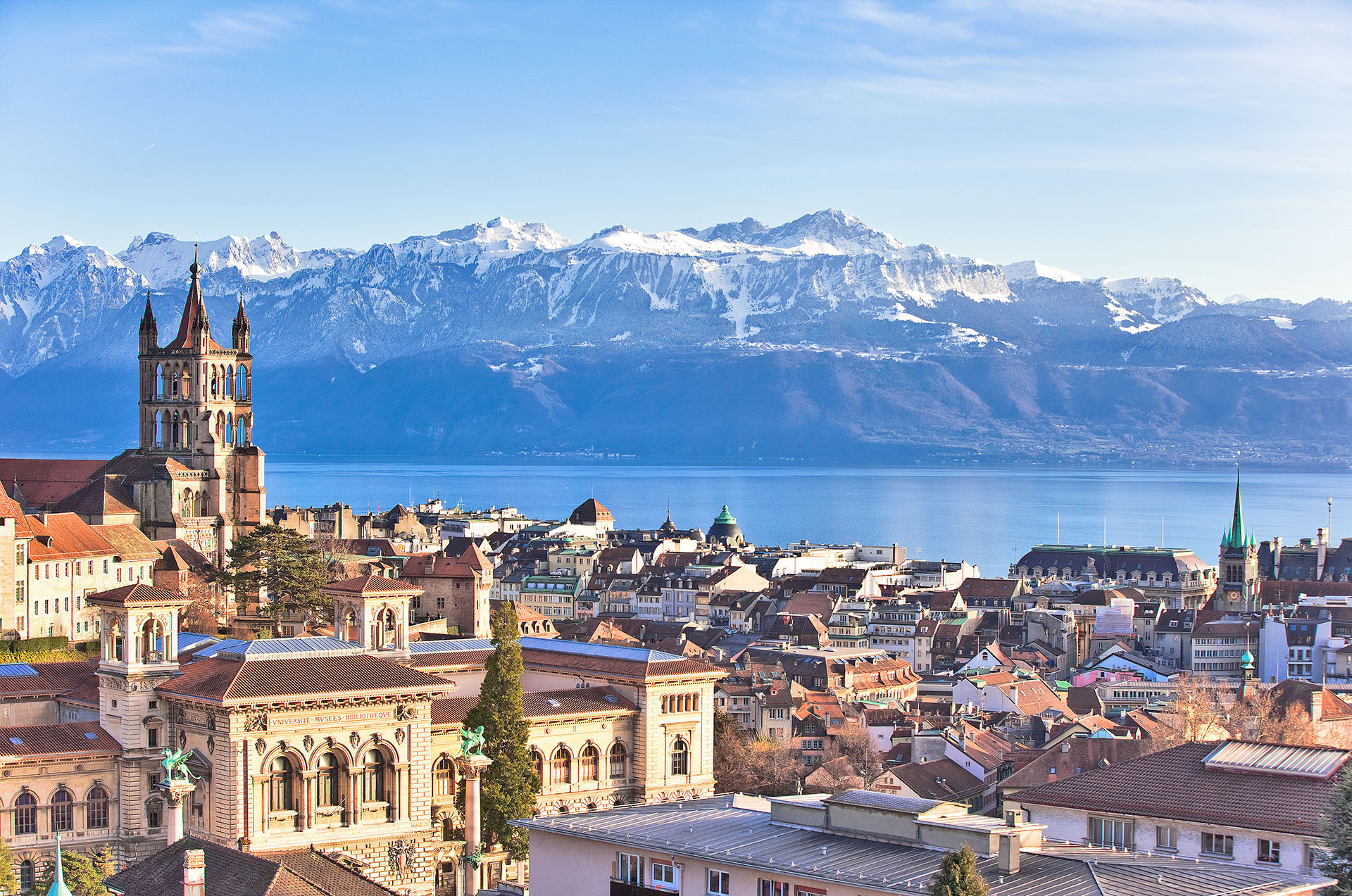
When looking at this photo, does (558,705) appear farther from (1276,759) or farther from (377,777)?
(1276,759)

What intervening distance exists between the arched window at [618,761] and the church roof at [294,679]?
929 centimetres

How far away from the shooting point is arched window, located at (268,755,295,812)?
4788cm

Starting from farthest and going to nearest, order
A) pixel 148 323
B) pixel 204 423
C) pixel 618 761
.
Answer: pixel 148 323
pixel 204 423
pixel 618 761

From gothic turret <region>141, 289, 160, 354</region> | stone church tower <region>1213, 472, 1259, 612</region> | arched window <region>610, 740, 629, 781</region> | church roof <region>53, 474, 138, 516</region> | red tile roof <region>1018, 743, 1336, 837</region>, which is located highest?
gothic turret <region>141, 289, 160, 354</region>

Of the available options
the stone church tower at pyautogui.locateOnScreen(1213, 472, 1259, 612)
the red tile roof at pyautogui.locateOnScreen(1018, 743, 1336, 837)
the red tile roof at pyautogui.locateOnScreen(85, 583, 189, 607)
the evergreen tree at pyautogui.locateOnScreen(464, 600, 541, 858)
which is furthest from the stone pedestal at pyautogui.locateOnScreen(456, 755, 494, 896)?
the stone church tower at pyautogui.locateOnScreen(1213, 472, 1259, 612)

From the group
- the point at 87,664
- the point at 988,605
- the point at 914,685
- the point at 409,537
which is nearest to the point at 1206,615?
the point at 988,605

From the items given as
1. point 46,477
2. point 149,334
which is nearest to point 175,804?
point 46,477

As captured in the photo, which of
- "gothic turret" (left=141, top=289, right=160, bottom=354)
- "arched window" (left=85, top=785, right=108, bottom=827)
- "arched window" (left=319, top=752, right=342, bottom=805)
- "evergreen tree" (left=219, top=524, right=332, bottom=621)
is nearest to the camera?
"arched window" (left=319, top=752, right=342, bottom=805)

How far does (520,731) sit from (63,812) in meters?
12.9

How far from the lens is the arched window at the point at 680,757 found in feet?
198

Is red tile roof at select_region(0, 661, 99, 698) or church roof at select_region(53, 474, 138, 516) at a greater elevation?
church roof at select_region(53, 474, 138, 516)

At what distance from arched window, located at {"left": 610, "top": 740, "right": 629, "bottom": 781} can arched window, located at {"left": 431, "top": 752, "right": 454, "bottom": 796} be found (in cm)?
680

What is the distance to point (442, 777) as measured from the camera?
176 feet

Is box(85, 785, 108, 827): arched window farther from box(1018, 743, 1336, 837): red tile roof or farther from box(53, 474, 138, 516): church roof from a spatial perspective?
box(53, 474, 138, 516): church roof
